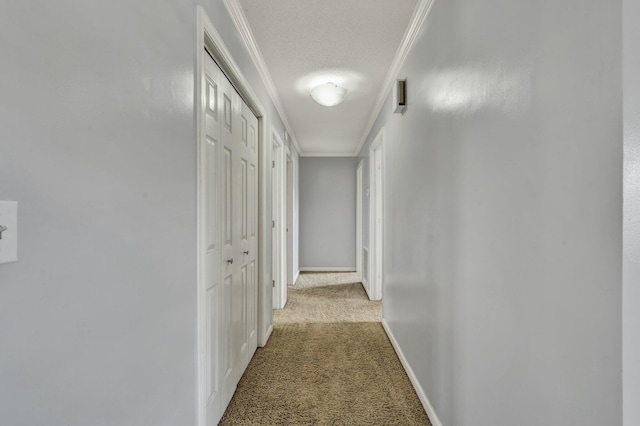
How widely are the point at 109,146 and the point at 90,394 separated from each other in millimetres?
614

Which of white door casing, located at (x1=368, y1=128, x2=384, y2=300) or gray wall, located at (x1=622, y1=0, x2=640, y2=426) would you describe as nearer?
gray wall, located at (x1=622, y1=0, x2=640, y2=426)

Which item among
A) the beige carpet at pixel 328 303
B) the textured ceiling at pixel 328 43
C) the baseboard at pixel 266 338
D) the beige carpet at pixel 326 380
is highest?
the textured ceiling at pixel 328 43

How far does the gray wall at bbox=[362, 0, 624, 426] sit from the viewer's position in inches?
28.9

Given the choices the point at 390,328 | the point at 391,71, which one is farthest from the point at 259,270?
the point at 391,71

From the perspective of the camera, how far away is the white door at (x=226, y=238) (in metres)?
1.73

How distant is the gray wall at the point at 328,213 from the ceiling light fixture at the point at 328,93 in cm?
363

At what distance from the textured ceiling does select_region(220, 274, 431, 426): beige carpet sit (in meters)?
2.39

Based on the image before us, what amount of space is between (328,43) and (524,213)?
2.02 metres

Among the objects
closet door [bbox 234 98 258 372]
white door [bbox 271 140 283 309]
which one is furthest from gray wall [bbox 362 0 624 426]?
white door [bbox 271 140 283 309]

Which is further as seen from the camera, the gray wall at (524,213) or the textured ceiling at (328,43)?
the textured ceiling at (328,43)

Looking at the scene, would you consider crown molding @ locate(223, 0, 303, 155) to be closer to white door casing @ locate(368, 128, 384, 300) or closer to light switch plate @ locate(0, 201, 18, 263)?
white door casing @ locate(368, 128, 384, 300)

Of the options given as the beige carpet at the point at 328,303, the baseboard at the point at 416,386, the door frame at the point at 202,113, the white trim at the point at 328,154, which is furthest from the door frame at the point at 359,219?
the door frame at the point at 202,113

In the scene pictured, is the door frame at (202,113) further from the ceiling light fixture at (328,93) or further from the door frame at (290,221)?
the door frame at (290,221)

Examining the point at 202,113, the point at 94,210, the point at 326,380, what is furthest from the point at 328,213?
the point at 94,210
